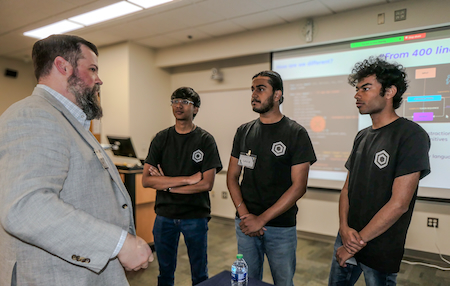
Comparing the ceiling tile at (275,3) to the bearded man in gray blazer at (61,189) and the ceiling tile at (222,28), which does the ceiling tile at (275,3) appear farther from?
the bearded man in gray blazer at (61,189)

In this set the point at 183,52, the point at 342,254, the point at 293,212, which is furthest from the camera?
the point at 183,52

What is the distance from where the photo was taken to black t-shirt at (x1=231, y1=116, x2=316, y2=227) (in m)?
1.78

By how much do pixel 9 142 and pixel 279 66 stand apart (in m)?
3.82

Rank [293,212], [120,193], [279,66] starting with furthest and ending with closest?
[279,66], [293,212], [120,193]

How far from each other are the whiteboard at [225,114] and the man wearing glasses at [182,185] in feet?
8.20

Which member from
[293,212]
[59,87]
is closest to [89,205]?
[59,87]

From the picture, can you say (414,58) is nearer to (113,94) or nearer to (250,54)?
(250,54)

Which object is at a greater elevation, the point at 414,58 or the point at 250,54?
the point at 250,54

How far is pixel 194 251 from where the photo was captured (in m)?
2.07

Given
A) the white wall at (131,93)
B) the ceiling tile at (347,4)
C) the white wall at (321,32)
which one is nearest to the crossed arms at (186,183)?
the ceiling tile at (347,4)

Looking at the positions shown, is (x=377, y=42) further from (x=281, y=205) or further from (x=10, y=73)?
(x=10, y=73)

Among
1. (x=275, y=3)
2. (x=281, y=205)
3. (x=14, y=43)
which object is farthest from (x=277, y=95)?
(x=14, y=43)

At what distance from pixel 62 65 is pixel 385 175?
1.55 meters

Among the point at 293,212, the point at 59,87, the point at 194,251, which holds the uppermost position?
the point at 59,87
